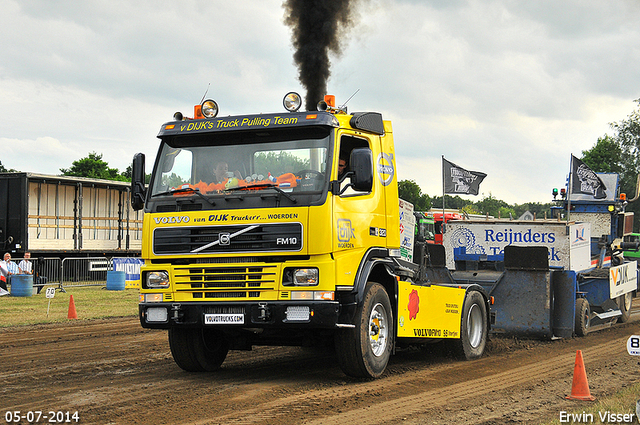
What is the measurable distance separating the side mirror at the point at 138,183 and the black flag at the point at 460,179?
1184 centimetres

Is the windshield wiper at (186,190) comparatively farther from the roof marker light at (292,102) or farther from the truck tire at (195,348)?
the truck tire at (195,348)

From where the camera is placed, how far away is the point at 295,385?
786 cm

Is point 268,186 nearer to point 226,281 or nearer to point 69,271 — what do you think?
point 226,281

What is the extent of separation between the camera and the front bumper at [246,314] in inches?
293

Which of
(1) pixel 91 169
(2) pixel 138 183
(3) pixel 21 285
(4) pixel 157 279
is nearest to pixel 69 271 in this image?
(3) pixel 21 285

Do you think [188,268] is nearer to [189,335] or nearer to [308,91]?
[189,335]

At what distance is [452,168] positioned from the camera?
19.1 meters

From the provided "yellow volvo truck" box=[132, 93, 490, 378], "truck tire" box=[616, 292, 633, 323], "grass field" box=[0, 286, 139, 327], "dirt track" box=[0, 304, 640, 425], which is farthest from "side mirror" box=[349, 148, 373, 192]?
"grass field" box=[0, 286, 139, 327]

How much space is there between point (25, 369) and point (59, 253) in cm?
1847

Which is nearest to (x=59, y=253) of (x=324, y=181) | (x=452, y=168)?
(x=452, y=168)

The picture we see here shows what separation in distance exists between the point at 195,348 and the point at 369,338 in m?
2.34

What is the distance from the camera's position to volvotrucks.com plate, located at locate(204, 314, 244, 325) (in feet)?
24.9

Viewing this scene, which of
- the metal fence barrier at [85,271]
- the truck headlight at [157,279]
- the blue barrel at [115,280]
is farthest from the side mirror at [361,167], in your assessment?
the metal fence barrier at [85,271]

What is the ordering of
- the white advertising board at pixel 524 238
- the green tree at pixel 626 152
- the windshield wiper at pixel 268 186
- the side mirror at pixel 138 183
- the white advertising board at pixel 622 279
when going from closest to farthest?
the windshield wiper at pixel 268 186
the side mirror at pixel 138 183
the white advertising board at pixel 524 238
the white advertising board at pixel 622 279
the green tree at pixel 626 152
